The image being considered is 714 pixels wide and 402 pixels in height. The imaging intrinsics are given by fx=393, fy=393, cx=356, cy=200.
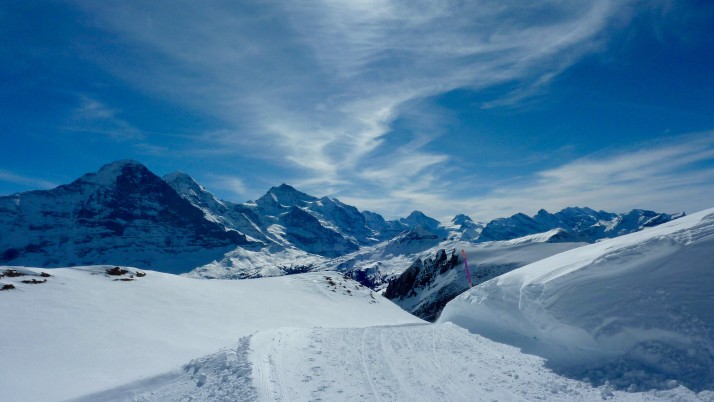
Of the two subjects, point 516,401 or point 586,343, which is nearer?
point 516,401

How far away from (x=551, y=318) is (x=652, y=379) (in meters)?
3.58

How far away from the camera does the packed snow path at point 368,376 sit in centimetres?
820

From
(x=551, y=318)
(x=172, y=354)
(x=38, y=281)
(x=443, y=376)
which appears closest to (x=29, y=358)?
(x=172, y=354)

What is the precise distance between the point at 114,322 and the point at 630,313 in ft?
56.7

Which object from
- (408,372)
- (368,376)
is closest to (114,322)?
(368,376)

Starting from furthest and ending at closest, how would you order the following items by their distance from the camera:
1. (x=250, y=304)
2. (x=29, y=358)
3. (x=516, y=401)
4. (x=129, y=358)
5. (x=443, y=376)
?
1. (x=250, y=304)
2. (x=129, y=358)
3. (x=29, y=358)
4. (x=443, y=376)
5. (x=516, y=401)

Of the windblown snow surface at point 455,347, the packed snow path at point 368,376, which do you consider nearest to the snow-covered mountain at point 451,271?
the windblown snow surface at point 455,347

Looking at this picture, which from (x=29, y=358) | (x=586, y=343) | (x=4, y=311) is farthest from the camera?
(x=4, y=311)

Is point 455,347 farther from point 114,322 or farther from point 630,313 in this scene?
point 114,322

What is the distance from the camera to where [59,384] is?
9961mm

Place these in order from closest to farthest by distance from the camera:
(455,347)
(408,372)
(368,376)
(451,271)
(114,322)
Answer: (368,376) < (408,372) < (455,347) < (114,322) < (451,271)

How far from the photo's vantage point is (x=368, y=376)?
9625 millimetres

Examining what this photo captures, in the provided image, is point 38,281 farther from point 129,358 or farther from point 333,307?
point 333,307

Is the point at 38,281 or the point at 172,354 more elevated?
the point at 38,281
